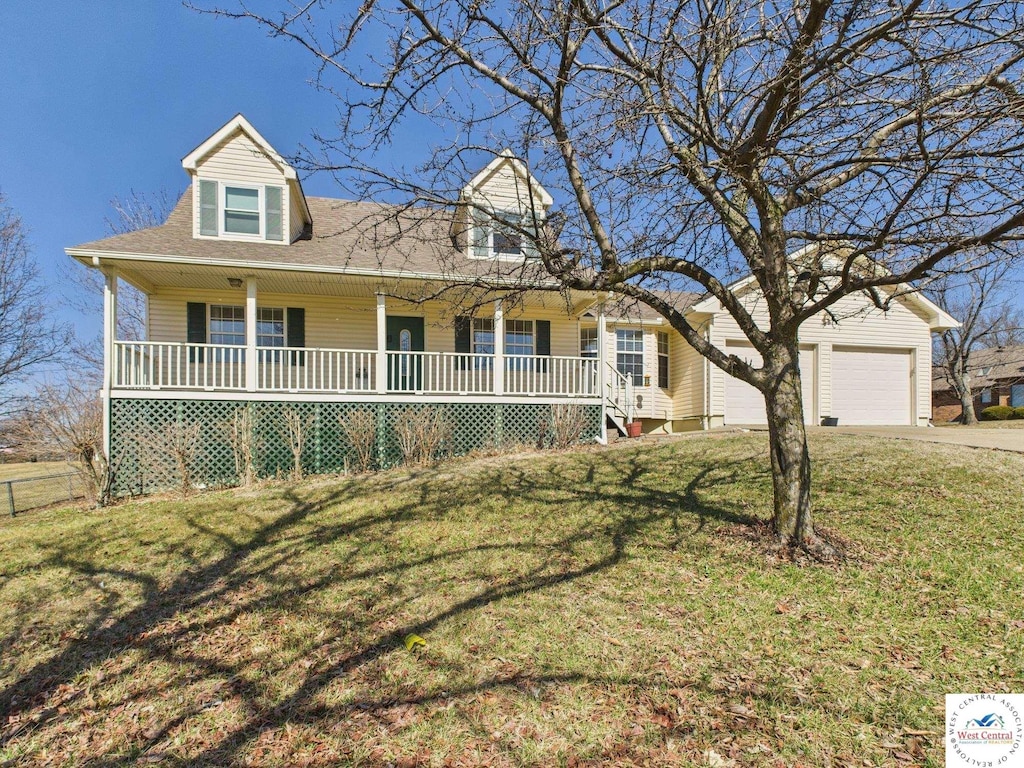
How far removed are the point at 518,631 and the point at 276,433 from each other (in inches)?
312

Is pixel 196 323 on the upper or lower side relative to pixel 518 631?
upper

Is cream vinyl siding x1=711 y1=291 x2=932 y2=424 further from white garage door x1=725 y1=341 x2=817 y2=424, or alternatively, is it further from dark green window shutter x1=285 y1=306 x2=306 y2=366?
dark green window shutter x1=285 y1=306 x2=306 y2=366

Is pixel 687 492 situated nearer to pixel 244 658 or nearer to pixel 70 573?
pixel 244 658

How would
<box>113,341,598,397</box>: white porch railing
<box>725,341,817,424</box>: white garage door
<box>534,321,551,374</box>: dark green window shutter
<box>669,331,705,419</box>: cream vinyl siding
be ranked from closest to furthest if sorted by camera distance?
<box>113,341,598,397</box>: white porch railing → <box>534,321,551,374</box>: dark green window shutter → <box>725,341,817,424</box>: white garage door → <box>669,331,705,419</box>: cream vinyl siding

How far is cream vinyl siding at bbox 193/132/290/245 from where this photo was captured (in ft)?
37.3

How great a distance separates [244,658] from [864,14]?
697cm

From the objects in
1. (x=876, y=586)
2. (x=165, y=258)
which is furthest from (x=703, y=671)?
(x=165, y=258)

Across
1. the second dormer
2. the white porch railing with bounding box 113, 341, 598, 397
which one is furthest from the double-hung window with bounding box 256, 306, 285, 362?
the second dormer

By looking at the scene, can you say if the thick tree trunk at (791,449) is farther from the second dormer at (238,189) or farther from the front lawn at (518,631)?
the second dormer at (238,189)

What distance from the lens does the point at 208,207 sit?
37.5 feet

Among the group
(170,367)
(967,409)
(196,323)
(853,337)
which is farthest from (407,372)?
(967,409)

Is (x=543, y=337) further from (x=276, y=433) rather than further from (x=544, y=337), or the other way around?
(x=276, y=433)

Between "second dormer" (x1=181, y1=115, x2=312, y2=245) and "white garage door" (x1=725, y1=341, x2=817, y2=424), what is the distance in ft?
40.5

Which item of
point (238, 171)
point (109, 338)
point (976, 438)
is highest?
point (238, 171)
